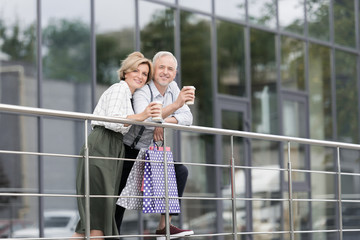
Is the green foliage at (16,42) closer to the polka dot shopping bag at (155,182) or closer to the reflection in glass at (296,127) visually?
the polka dot shopping bag at (155,182)

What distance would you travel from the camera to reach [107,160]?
5.03m

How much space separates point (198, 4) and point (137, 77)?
6.38 m

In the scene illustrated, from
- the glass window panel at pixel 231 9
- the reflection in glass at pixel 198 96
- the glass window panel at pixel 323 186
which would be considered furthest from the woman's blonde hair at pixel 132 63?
the glass window panel at pixel 323 186

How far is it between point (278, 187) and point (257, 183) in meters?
0.52

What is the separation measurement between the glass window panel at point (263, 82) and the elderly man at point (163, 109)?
686 centimetres

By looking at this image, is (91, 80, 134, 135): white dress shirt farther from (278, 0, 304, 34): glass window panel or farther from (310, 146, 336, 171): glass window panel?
(310, 146, 336, 171): glass window panel

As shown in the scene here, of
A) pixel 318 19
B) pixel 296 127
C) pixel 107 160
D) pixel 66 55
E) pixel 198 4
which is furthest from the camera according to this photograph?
pixel 318 19

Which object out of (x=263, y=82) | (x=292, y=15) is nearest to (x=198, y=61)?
(x=263, y=82)

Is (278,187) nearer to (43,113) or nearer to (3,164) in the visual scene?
(3,164)

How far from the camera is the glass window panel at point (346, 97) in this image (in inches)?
571

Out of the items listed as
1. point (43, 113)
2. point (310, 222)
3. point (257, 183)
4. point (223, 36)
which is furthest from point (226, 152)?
point (43, 113)

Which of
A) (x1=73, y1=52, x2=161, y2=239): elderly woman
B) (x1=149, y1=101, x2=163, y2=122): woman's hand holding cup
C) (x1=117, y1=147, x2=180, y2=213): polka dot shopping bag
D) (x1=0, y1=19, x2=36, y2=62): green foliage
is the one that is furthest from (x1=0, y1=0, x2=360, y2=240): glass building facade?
(x1=149, y1=101, x2=163, y2=122): woman's hand holding cup

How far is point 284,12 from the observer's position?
13141mm

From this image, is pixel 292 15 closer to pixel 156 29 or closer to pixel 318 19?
pixel 318 19
